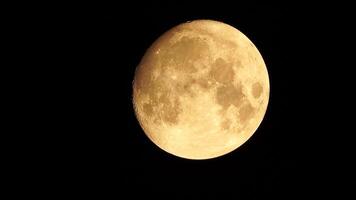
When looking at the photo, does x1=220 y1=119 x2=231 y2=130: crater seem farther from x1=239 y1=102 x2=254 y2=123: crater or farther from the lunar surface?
x1=239 y1=102 x2=254 y2=123: crater

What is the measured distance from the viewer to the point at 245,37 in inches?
223

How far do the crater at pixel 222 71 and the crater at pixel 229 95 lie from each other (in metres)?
0.08

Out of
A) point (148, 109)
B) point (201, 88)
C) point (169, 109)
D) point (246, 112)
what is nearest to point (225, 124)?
point (246, 112)

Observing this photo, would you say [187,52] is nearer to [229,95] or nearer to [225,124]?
[229,95]

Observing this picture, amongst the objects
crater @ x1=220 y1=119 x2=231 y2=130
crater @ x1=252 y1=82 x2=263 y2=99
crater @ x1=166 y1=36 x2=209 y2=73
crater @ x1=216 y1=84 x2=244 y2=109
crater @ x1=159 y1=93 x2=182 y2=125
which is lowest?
crater @ x1=220 y1=119 x2=231 y2=130

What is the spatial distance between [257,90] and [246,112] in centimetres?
31

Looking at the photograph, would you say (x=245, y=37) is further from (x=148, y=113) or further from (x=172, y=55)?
(x=148, y=113)

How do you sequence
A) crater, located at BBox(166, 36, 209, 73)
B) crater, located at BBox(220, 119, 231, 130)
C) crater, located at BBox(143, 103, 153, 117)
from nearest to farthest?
crater, located at BBox(166, 36, 209, 73), crater, located at BBox(220, 119, 231, 130), crater, located at BBox(143, 103, 153, 117)

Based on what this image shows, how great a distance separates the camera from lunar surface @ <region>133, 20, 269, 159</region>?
197 inches

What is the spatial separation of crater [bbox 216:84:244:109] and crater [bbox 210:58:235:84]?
0.28 ft

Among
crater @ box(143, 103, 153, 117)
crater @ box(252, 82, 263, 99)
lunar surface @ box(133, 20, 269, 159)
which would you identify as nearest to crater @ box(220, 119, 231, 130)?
lunar surface @ box(133, 20, 269, 159)

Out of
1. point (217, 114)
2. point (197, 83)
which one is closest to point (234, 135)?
point (217, 114)

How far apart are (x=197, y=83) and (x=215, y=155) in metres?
1.26

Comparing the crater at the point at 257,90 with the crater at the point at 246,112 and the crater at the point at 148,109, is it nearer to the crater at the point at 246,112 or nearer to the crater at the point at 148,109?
the crater at the point at 246,112
